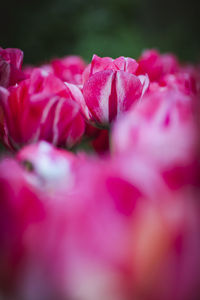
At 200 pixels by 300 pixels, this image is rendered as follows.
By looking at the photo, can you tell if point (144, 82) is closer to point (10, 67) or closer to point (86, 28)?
point (10, 67)


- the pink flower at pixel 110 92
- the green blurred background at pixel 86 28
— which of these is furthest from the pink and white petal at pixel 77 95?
the green blurred background at pixel 86 28

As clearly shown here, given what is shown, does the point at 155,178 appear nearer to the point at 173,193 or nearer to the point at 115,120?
the point at 173,193

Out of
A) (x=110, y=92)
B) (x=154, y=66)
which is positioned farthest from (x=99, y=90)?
(x=154, y=66)

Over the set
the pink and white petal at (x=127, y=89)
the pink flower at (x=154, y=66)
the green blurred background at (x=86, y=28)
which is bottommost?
the green blurred background at (x=86, y=28)

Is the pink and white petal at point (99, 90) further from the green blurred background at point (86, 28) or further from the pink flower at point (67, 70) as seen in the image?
the green blurred background at point (86, 28)

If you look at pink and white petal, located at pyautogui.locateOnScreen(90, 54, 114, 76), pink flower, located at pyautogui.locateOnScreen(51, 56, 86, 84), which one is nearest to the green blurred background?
pink flower, located at pyautogui.locateOnScreen(51, 56, 86, 84)

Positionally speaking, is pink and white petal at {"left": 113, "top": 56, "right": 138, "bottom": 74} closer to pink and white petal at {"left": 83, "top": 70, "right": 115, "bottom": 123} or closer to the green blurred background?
pink and white petal at {"left": 83, "top": 70, "right": 115, "bottom": 123}

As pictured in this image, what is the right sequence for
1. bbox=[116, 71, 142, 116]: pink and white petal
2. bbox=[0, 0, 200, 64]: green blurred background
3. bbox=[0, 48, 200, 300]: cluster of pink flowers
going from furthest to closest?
bbox=[0, 0, 200, 64]: green blurred background
bbox=[116, 71, 142, 116]: pink and white petal
bbox=[0, 48, 200, 300]: cluster of pink flowers
